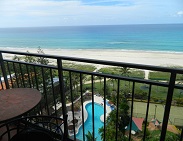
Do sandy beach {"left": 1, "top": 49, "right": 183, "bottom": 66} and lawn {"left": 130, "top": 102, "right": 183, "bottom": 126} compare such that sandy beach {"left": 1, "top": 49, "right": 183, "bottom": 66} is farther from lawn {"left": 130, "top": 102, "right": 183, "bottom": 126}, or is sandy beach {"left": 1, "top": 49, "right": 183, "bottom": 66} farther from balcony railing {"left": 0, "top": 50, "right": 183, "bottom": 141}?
lawn {"left": 130, "top": 102, "right": 183, "bottom": 126}

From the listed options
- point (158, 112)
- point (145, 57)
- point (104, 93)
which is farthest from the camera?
point (145, 57)

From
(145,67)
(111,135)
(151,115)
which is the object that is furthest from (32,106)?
(151,115)

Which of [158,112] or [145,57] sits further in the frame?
[145,57]

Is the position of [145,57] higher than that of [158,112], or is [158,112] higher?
[145,57]

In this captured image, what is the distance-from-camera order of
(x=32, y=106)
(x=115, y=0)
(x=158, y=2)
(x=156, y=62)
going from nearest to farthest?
(x=32, y=106)
(x=156, y=62)
(x=158, y=2)
(x=115, y=0)

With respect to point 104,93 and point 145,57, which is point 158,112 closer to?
point 104,93

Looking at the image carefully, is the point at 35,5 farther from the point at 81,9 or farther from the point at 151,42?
the point at 151,42

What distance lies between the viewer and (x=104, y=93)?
5.18ft

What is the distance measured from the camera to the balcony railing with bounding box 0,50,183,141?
4.18 ft

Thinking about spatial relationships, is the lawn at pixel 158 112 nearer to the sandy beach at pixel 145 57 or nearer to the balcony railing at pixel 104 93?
the balcony railing at pixel 104 93

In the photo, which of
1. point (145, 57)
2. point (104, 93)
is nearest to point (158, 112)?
point (104, 93)

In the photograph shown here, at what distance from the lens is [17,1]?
126 feet

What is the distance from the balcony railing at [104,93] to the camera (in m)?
1.27

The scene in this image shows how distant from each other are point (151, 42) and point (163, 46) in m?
3.32
